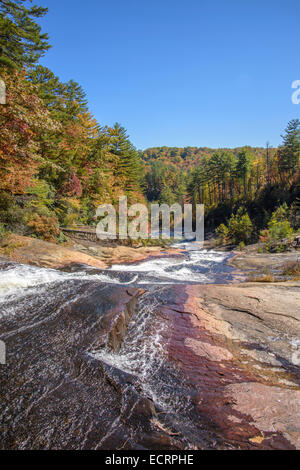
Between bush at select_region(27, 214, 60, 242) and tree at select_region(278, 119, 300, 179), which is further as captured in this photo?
tree at select_region(278, 119, 300, 179)

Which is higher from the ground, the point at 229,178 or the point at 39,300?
the point at 229,178

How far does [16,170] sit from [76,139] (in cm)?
1128

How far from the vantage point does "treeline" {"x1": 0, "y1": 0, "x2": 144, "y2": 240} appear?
8.63m

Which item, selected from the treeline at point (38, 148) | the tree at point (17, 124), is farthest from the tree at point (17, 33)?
the tree at point (17, 124)

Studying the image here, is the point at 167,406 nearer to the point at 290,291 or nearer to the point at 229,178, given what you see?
the point at 290,291

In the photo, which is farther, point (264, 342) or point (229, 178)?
point (229, 178)

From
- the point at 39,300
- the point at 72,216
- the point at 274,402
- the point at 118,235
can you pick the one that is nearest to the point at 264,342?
the point at 274,402

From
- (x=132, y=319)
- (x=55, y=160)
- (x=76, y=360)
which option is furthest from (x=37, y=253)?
(x=55, y=160)

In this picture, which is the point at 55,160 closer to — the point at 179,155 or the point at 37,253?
the point at 37,253

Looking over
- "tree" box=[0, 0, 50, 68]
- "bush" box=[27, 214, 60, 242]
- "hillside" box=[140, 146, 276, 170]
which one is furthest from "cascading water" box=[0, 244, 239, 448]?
"hillside" box=[140, 146, 276, 170]

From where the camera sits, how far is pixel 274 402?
2469 millimetres

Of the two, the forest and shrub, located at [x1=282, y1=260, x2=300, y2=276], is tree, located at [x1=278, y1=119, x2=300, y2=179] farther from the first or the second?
shrub, located at [x1=282, y1=260, x2=300, y2=276]

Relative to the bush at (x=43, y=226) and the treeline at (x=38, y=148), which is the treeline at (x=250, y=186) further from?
the bush at (x=43, y=226)

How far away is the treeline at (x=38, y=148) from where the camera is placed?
8633mm
